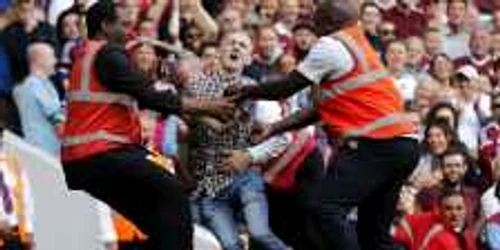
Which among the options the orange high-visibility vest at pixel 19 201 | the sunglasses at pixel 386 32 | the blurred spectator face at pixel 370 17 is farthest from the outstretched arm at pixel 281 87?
the sunglasses at pixel 386 32

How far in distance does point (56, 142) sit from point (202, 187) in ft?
5.34

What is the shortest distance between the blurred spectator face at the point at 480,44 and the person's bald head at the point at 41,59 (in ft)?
21.8

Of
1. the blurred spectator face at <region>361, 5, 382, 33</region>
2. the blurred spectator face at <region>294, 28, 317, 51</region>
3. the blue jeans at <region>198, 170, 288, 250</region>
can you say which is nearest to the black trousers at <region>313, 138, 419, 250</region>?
the blue jeans at <region>198, 170, 288, 250</region>

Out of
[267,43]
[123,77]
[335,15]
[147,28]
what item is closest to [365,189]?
[335,15]

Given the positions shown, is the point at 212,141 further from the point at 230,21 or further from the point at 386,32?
the point at 386,32

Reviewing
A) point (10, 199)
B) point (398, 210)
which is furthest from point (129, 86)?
point (398, 210)

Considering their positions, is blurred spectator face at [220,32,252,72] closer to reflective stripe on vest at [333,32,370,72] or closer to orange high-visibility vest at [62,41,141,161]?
reflective stripe on vest at [333,32,370,72]

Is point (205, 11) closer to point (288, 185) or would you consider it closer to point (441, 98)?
point (441, 98)

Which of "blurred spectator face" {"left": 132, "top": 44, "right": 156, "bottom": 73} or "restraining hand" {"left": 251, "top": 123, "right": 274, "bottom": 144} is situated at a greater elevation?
"blurred spectator face" {"left": 132, "top": 44, "right": 156, "bottom": 73}

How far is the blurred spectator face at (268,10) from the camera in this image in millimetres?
21609

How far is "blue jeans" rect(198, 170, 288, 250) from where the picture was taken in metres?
17.0

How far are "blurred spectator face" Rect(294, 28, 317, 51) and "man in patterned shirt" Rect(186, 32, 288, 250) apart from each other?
3387 mm

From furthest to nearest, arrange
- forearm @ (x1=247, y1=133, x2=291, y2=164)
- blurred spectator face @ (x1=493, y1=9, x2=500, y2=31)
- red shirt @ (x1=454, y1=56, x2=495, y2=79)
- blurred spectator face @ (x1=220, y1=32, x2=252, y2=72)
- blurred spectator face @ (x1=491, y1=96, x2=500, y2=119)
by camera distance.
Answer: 1. blurred spectator face @ (x1=493, y1=9, x2=500, y2=31)
2. red shirt @ (x1=454, y1=56, x2=495, y2=79)
3. blurred spectator face @ (x1=491, y1=96, x2=500, y2=119)
4. blurred spectator face @ (x1=220, y1=32, x2=252, y2=72)
5. forearm @ (x1=247, y1=133, x2=291, y2=164)

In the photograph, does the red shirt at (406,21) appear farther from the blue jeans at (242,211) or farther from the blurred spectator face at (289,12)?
the blue jeans at (242,211)
